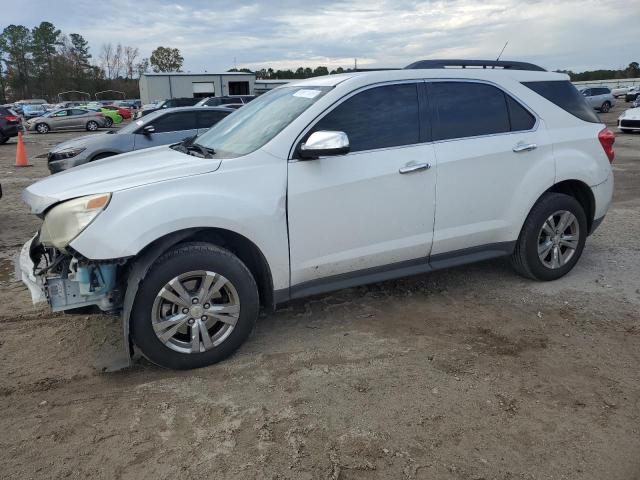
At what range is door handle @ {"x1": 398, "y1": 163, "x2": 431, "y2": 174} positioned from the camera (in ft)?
12.8

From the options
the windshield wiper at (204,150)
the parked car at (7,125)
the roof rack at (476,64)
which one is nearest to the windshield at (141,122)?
the windshield wiper at (204,150)

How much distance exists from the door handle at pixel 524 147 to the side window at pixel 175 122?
23.3ft

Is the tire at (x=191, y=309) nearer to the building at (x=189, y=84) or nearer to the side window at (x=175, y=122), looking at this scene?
the side window at (x=175, y=122)

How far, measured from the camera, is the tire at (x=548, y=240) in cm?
463

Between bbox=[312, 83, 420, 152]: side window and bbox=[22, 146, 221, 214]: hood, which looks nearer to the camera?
bbox=[22, 146, 221, 214]: hood

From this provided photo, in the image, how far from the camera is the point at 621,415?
294 cm

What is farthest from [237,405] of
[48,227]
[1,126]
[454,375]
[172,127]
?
[1,126]

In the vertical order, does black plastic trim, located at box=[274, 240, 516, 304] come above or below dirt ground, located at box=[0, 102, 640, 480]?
above

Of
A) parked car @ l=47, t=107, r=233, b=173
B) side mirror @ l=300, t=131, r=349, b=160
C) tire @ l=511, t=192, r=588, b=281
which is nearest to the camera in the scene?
side mirror @ l=300, t=131, r=349, b=160

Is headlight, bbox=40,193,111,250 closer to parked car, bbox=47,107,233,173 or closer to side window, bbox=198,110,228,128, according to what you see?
parked car, bbox=47,107,233,173

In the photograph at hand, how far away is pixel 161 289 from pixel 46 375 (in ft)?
3.42

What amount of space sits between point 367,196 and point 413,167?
17.6 inches

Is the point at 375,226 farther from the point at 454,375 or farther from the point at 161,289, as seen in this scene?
A: the point at 161,289

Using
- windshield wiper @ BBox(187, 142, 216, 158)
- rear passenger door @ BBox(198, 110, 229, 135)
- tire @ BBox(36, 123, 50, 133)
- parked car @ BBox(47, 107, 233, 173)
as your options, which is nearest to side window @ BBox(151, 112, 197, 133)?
parked car @ BBox(47, 107, 233, 173)
